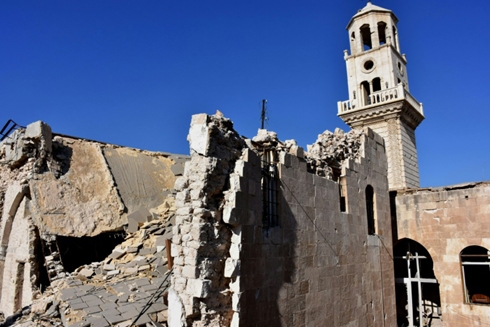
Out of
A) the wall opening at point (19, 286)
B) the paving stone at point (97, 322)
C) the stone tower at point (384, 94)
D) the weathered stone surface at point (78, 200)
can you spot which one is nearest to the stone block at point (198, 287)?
the paving stone at point (97, 322)

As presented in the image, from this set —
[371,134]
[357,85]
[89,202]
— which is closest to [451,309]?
[371,134]

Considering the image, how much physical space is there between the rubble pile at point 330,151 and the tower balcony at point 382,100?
9573mm

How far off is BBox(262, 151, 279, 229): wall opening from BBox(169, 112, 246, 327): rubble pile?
2.90ft

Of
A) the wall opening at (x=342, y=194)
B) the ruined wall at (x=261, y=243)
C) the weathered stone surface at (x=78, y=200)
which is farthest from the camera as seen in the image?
the weathered stone surface at (x=78, y=200)

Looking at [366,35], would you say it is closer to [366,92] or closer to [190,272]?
[366,92]

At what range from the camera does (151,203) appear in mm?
12453

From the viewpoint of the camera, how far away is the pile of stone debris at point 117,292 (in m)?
6.94

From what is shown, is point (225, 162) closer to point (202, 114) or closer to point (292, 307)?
point (202, 114)

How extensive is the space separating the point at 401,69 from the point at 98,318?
19860 millimetres

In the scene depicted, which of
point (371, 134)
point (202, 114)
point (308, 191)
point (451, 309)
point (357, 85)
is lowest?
point (451, 309)

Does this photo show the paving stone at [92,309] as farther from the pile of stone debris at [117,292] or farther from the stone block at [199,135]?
the stone block at [199,135]

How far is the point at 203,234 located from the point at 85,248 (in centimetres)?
698

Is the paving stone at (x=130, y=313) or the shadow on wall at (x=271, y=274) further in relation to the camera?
the paving stone at (x=130, y=313)

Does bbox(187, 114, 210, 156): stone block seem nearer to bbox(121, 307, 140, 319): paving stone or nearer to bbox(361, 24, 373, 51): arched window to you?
bbox(121, 307, 140, 319): paving stone
